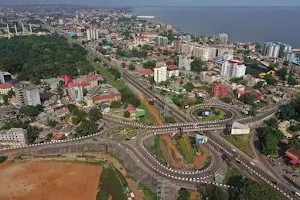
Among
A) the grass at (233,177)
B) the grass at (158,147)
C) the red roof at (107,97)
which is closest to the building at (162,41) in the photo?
the red roof at (107,97)

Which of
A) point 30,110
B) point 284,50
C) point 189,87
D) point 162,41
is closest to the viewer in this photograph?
point 30,110

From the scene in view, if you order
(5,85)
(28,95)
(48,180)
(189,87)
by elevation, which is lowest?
(48,180)

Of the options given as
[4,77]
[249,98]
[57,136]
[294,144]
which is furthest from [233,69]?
[4,77]

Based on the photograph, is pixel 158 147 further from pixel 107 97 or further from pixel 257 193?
pixel 107 97

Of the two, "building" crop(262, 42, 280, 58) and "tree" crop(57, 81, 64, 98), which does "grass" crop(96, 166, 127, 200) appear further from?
"building" crop(262, 42, 280, 58)

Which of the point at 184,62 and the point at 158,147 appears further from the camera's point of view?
the point at 184,62

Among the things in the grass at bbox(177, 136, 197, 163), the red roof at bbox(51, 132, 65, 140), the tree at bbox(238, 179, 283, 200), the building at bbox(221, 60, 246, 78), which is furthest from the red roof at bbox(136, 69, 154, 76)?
the tree at bbox(238, 179, 283, 200)
